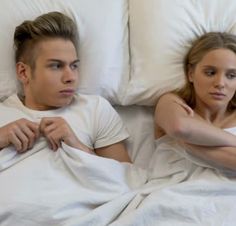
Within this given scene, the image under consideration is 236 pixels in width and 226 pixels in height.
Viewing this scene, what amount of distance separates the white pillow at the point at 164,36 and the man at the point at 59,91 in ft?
0.39

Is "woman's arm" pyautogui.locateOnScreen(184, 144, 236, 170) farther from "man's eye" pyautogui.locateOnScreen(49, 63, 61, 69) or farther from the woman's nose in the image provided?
"man's eye" pyautogui.locateOnScreen(49, 63, 61, 69)

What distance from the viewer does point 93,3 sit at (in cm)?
150

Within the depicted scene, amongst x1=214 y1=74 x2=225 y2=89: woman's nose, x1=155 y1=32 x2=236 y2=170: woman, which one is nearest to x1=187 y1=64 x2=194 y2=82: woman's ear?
x1=155 y1=32 x2=236 y2=170: woman

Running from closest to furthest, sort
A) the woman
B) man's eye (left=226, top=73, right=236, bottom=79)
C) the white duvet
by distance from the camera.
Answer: the white duvet → the woman → man's eye (left=226, top=73, right=236, bottom=79)

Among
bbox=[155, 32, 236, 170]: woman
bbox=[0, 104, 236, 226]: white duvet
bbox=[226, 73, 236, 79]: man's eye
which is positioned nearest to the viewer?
bbox=[0, 104, 236, 226]: white duvet

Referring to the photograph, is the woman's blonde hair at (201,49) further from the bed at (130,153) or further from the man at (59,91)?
the man at (59,91)

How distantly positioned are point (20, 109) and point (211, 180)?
0.60 metres

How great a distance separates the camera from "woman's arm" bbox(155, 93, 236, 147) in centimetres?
128

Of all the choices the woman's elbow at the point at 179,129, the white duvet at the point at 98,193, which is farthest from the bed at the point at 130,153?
the woman's elbow at the point at 179,129

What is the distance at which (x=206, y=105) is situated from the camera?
1436 mm

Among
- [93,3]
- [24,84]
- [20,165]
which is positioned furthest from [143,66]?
[20,165]

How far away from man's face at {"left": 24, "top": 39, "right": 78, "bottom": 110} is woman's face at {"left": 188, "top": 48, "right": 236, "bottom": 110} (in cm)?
38

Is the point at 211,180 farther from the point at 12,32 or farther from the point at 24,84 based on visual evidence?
the point at 12,32

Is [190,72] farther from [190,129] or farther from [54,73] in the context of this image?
[54,73]
